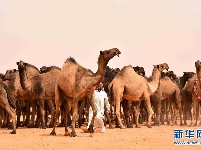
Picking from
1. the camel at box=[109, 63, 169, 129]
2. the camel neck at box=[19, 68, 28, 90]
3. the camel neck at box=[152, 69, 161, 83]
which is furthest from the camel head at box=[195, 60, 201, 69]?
the camel neck at box=[19, 68, 28, 90]

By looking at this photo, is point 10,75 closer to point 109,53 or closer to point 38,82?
point 38,82

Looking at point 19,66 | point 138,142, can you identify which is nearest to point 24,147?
point 138,142

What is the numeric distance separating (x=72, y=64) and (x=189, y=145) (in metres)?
4.96

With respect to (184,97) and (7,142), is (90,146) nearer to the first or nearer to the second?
(7,142)

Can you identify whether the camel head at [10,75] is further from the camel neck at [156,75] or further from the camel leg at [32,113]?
the camel neck at [156,75]

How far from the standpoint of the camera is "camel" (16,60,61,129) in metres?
18.3

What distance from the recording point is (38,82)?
18953mm

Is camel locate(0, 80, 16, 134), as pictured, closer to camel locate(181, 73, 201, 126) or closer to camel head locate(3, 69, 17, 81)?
camel head locate(3, 69, 17, 81)

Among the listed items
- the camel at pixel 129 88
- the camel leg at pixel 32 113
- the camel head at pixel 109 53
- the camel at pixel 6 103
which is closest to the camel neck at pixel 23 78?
the camel leg at pixel 32 113

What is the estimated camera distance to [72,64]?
1355cm

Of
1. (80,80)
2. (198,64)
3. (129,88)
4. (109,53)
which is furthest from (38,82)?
(198,64)

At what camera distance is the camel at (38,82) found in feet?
60.0

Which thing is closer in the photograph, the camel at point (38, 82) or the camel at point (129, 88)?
the camel at point (129, 88)

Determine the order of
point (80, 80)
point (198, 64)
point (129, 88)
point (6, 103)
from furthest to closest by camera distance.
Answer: point (129, 88) → point (198, 64) → point (6, 103) → point (80, 80)
